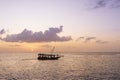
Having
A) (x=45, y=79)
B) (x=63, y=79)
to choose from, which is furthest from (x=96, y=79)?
(x=45, y=79)

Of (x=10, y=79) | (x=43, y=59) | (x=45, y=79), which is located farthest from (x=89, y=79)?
(x=43, y=59)

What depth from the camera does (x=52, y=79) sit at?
6188 cm

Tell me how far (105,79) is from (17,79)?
25.7 metres

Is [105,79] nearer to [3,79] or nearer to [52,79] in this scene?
[52,79]

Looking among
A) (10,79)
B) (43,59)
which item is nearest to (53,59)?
(43,59)

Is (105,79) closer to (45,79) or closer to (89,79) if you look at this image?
(89,79)

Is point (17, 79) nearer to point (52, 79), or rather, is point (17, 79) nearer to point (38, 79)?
point (38, 79)

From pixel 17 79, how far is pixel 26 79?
9.09 ft

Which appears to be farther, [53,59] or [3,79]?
[53,59]

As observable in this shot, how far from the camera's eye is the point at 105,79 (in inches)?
2388

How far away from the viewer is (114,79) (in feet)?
198

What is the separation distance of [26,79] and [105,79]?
2297cm

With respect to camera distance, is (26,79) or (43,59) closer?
(26,79)

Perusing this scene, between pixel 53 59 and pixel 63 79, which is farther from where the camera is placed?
pixel 53 59
